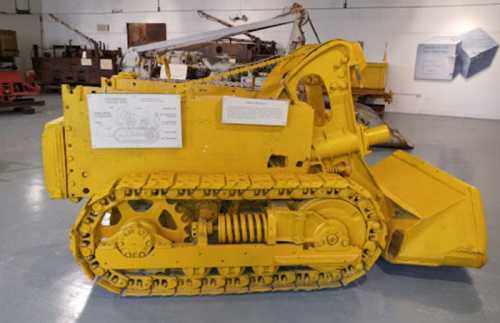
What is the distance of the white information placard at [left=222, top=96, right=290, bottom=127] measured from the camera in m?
3.11

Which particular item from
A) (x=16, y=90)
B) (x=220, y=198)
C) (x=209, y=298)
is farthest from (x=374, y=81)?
(x=16, y=90)

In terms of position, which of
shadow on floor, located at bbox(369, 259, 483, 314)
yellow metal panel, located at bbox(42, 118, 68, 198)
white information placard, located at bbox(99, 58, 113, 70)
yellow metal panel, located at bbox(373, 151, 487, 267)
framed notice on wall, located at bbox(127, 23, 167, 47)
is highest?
framed notice on wall, located at bbox(127, 23, 167, 47)

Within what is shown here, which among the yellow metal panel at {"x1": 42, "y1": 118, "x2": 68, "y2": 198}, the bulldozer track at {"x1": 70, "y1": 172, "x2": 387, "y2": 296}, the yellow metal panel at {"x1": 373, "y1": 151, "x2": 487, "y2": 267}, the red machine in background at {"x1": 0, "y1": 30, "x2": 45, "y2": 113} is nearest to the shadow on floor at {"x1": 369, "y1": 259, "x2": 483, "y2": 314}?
the yellow metal panel at {"x1": 373, "y1": 151, "x2": 487, "y2": 267}

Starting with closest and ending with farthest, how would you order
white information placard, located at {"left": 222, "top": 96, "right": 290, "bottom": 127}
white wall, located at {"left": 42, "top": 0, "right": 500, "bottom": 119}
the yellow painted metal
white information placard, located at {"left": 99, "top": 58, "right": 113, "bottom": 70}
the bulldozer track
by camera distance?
the bulldozer track, white information placard, located at {"left": 222, "top": 96, "right": 290, "bottom": 127}, the yellow painted metal, white wall, located at {"left": 42, "top": 0, "right": 500, "bottom": 119}, white information placard, located at {"left": 99, "top": 58, "right": 113, "bottom": 70}

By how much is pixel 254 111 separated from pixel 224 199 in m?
0.73

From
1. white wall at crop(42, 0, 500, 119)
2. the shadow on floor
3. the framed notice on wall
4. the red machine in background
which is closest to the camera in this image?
the shadow on floor

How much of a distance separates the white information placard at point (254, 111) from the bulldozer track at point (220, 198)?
436 mm

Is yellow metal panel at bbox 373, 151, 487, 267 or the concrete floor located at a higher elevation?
yellow metal panel at bbox 373, 151, 487, 267

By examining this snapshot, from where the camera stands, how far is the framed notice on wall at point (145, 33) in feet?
57.8

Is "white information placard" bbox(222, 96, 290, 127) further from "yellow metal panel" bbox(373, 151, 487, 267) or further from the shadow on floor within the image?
the shadow on floor

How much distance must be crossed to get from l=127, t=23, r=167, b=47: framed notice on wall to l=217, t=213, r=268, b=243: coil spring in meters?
16.1

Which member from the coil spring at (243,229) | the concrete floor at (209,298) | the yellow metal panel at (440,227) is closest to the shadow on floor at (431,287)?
the concrete floor at (209,298)

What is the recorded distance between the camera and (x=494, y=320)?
120 inches

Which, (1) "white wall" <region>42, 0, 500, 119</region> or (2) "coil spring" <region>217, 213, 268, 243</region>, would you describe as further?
(1) "white wall" <region>42, 0, 500, 119</region>
